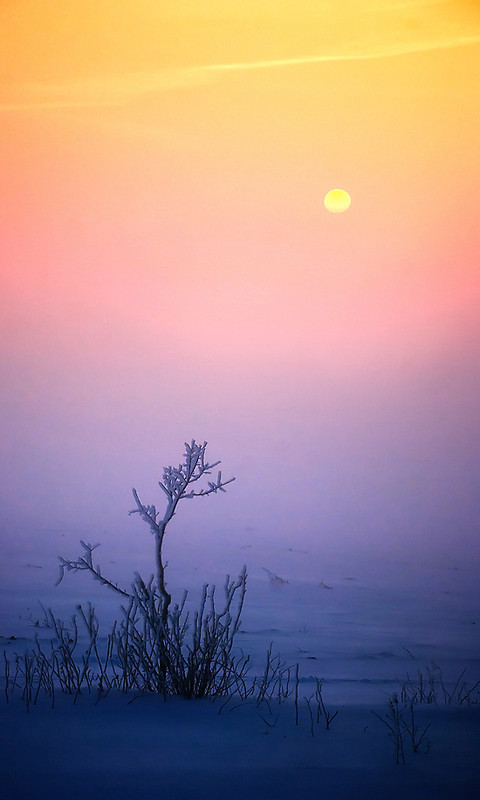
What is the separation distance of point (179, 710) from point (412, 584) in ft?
21.8

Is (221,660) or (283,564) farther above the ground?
(283,564)

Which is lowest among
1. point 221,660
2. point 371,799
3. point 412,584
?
point 371,799

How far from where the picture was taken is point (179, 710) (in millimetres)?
3602

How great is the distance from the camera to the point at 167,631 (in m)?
3.96

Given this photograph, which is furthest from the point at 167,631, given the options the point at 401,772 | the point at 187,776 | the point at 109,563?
the point at 109,563

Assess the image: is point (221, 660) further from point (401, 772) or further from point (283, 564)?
point (283, 564)

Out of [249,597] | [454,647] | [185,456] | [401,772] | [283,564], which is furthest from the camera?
[283,564]

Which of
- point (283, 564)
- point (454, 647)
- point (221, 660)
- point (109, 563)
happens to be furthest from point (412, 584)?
point (221, 660)

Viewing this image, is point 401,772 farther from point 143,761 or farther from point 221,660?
point 221,660

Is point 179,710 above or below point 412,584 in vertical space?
below

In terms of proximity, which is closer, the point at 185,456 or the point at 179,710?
the point at 179,710

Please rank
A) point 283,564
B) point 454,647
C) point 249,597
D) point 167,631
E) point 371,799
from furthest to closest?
1. point 283,564
2. point 249,597
3. point 454,647
4. point 167,631
5. point 371,799

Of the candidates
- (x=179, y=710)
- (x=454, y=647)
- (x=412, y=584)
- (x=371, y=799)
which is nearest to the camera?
(x=371, y=799)

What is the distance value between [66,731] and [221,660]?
1.02 meters
